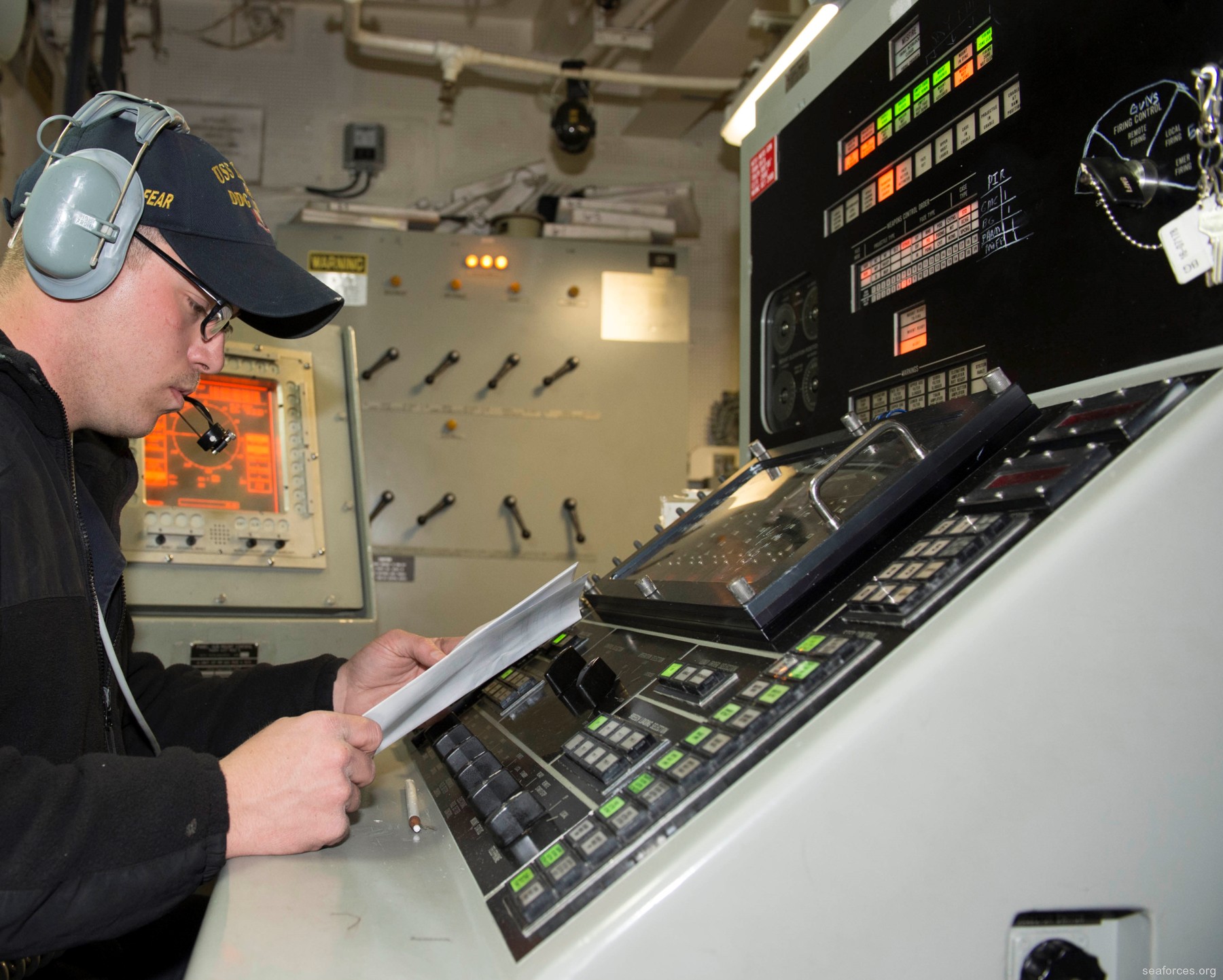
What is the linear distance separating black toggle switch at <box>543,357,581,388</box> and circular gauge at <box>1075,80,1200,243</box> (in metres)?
2.89

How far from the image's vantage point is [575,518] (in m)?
3.63

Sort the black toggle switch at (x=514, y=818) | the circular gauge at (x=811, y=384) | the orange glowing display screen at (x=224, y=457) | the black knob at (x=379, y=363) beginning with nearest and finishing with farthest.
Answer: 1. the black toggle switch at (x=514, y=818)
2. the circular gauge at (x=811, y=384)
3. the orange glowing display screen at (x=224, y=457)
4. the black knob at (x=379, y=363)

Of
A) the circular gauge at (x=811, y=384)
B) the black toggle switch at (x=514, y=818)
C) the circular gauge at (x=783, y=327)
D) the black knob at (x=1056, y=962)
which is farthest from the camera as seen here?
the circular gauge at (x=783, y=327)

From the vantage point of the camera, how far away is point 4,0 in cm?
206

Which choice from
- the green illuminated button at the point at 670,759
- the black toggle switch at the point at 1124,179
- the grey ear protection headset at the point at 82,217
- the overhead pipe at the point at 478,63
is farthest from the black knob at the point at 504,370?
the green illuminated button at the point at 670,759

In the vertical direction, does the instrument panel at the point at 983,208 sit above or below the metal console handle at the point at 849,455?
above

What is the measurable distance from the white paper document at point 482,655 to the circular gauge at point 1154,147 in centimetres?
58

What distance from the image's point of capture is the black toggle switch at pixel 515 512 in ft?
11.8

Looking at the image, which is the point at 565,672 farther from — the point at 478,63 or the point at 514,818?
the point at 478,63

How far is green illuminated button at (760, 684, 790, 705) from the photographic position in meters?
0.61

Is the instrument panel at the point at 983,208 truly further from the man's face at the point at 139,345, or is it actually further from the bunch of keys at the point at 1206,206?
the man's face at the point at 139,345

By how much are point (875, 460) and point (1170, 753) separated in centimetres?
42

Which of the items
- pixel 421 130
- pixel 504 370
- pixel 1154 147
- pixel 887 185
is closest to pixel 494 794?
pixel 1154 147

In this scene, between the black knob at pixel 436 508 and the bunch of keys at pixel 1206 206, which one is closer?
the bunch of keys at pixel 1206 206
